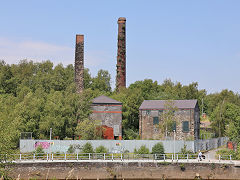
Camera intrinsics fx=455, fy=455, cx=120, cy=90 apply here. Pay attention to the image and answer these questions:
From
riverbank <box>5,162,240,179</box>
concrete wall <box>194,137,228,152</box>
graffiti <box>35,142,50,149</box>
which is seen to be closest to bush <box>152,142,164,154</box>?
riverbank <box>5,162,240,179</box>

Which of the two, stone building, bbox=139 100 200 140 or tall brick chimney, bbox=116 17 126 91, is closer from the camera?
stone building, bbox=139 100 200 140

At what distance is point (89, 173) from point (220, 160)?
46.7ft

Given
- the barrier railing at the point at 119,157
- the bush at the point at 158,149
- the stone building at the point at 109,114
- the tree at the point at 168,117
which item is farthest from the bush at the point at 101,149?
the stone building at the point at 109,114

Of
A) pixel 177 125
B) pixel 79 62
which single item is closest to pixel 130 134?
pixel 177 125

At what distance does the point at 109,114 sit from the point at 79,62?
11.9 meters

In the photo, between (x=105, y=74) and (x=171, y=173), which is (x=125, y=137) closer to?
(x=171, y=173)

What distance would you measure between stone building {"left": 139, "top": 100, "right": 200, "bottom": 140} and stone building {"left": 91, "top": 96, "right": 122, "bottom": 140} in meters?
3.54

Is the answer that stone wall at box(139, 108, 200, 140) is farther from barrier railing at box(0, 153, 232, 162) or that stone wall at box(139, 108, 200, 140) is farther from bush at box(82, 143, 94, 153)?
bush at box(82, 143, 94, 153)

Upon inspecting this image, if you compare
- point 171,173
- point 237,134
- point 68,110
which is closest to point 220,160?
point 171,173

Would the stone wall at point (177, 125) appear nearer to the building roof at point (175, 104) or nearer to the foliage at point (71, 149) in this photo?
the building roof at point (175, 104)

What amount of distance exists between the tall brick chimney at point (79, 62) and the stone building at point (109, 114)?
657cm

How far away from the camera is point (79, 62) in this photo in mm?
75375

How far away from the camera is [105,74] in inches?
5128

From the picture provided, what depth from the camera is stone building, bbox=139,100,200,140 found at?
6506 cm
